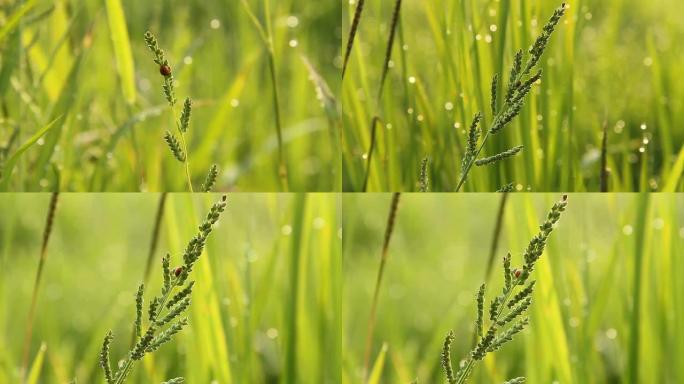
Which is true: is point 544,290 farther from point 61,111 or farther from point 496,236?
point 61,111

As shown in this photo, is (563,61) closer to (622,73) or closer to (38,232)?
(622,73)

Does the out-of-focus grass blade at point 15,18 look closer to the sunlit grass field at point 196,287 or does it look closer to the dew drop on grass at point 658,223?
the sunlit grass field at point 196,287

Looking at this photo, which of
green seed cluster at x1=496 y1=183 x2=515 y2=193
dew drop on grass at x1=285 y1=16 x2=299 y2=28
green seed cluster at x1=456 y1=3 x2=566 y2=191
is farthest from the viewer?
dew drop on grass at x1=285 y1=16 x2=299 y2=28

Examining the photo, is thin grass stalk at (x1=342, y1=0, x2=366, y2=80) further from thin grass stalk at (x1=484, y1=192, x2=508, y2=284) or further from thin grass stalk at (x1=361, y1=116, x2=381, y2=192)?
thin grass stalk at (x1=484, y1=192, x2=508, y2=284)

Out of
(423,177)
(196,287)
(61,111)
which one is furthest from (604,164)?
(61,111)

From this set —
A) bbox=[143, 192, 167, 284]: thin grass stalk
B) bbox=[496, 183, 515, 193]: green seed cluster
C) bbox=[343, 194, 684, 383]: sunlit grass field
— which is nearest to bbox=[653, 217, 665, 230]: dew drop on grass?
bbox=[343, 194, 684, 383]: sunlit grass field

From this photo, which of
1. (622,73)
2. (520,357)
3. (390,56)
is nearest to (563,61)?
(622,73)

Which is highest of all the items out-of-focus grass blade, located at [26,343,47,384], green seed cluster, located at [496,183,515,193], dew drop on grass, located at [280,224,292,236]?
green seed cluster, located at [496,183,515,193]

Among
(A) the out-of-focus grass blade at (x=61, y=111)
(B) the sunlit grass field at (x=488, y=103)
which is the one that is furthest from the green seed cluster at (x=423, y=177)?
(A) the out-of-focus grass blade at (x=61, y=111)
